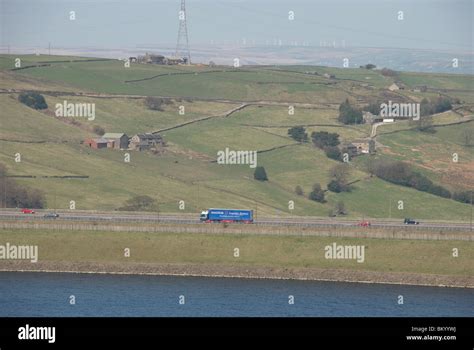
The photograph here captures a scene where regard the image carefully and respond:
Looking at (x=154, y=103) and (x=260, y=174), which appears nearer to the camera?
(x=260, y=174)

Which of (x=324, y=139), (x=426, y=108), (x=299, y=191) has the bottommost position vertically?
(x=299, y=191)

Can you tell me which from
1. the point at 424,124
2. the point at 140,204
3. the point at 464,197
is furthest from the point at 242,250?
the point at 424,124

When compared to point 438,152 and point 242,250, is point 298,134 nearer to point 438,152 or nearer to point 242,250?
point 438,152

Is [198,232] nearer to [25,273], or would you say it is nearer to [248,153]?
[25,273]

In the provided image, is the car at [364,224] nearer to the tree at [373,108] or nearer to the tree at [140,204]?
the tree at [140,204]

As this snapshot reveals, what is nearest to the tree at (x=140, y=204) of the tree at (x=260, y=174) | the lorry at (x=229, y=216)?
the lorry at (x=229, y=216)

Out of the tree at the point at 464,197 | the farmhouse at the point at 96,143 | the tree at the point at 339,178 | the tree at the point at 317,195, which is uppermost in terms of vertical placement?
the farmhouse at the point at 96,143

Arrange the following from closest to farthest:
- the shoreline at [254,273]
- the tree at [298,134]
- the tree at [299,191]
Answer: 1. the shoreline at [254,273]
2. the tree at [299,191]
3. the tree at [298,134]
